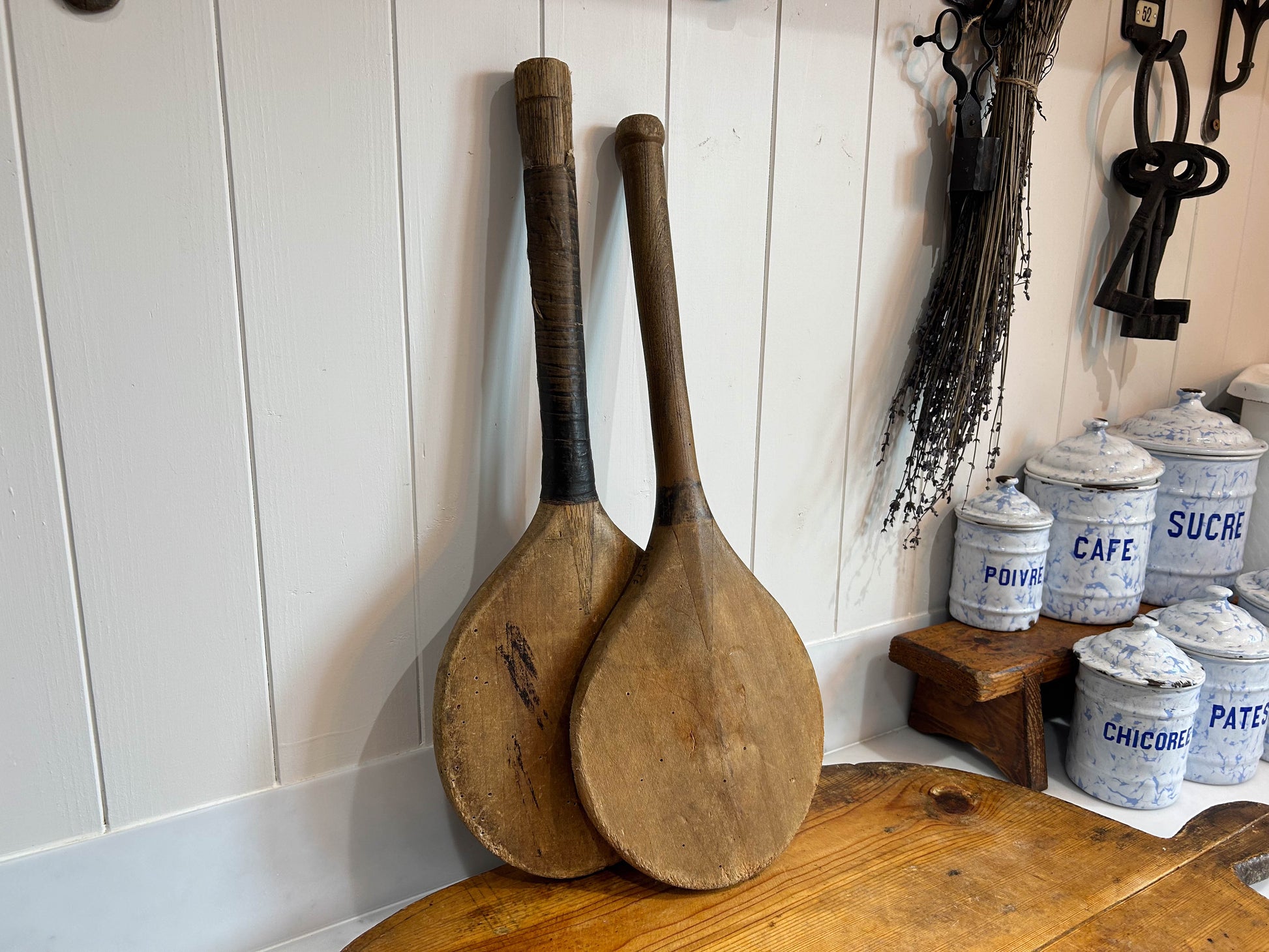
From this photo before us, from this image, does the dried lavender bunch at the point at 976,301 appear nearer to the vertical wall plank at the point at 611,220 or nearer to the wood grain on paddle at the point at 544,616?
the vertical wall plank at the point at 611,220

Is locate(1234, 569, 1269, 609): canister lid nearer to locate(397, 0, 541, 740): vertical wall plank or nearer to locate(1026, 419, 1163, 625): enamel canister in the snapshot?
locate(1026, 419, 1163, 625): enamel canister

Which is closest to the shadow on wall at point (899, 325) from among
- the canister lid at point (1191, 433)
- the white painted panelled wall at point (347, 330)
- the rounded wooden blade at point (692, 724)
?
the white painted panelled wall at point (347, 330)

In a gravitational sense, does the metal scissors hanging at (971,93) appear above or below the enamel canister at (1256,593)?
above

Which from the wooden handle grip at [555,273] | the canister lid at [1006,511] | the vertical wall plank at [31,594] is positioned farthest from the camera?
the canister lid at [1006,511]

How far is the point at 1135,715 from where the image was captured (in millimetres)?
972

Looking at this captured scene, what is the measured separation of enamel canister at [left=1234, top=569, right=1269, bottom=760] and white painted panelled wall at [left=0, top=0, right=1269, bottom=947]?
55 cm

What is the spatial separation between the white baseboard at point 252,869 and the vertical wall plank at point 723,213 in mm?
420

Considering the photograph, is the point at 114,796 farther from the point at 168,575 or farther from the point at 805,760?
the point at 805,760

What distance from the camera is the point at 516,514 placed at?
821mm

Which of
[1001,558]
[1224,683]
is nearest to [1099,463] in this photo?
[1001,558]

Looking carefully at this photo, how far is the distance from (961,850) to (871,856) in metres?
0.09

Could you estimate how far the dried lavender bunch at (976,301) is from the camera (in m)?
0.95

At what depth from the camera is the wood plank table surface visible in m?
0.72

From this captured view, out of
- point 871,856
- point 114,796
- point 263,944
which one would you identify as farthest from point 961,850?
point 114,796
